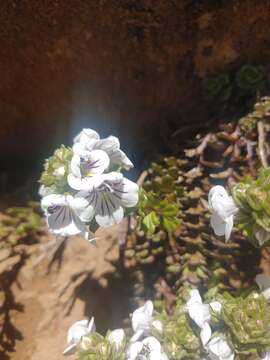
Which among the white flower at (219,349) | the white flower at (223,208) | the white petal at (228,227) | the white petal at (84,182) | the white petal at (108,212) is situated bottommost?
the white flower at (219,349)

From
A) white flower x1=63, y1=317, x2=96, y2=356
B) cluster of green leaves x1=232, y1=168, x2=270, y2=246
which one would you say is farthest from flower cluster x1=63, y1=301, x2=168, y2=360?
cluster of green leaves x1=232, y1=168, x2=270, y2=246

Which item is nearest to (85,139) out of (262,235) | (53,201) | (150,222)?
(53,201)

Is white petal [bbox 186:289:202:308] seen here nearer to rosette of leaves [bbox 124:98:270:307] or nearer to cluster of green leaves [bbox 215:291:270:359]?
cluster of green leaves [bbox 215:291:270:359]

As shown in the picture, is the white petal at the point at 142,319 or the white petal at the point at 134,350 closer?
the white petal at the point at 134,350

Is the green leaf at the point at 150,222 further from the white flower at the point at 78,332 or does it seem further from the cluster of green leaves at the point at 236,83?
the cluster of green leaves at the point at 236,83

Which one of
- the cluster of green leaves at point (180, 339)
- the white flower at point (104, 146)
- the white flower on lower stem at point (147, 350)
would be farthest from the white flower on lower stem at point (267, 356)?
the white flower at point (104, 146)

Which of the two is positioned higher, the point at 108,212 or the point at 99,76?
the point at 99,76

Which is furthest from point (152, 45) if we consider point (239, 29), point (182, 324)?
point (182, 324)

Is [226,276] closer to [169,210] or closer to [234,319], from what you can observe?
[169,210]

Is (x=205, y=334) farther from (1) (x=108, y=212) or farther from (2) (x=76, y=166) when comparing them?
(2) (x=76, y=166)
